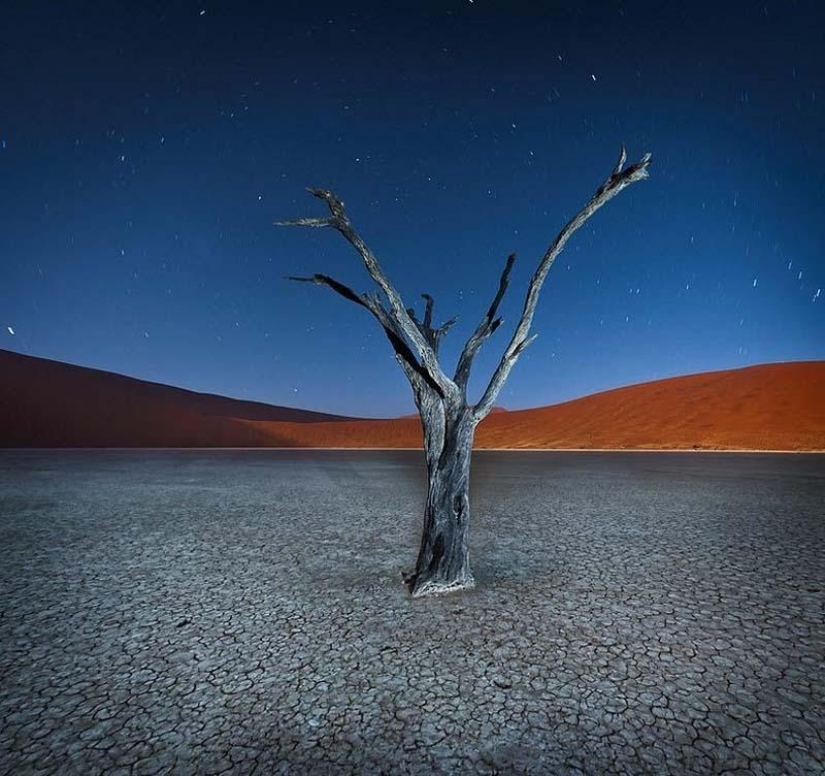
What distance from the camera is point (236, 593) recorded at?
487cm

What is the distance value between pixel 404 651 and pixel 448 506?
5.26 feet

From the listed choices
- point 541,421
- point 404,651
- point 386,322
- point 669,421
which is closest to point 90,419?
point 541,421

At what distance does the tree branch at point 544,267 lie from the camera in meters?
4.53

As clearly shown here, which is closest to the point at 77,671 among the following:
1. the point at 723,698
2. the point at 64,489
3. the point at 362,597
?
the point at 362,597

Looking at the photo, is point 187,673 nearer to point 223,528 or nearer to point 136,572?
point 136,572

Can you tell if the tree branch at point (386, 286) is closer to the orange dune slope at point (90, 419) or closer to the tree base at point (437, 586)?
the tree base at point (437, 586)

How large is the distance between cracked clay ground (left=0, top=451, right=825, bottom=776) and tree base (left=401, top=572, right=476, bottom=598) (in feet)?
0.52

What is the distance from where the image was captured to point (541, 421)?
47.7 m

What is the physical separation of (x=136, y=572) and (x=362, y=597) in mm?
3044

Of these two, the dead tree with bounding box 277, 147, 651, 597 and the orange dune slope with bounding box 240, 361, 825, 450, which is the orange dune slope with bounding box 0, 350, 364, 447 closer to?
the orange dune slope with bounding box 240, 361, 825, 450

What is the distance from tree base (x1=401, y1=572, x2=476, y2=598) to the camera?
15.7 ft

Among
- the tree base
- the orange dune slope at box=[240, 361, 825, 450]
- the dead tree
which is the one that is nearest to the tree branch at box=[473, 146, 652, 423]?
the dead tree

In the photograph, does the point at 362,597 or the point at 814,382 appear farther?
the point at 814,382

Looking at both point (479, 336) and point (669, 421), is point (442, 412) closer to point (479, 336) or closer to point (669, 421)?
point (479, 336)
